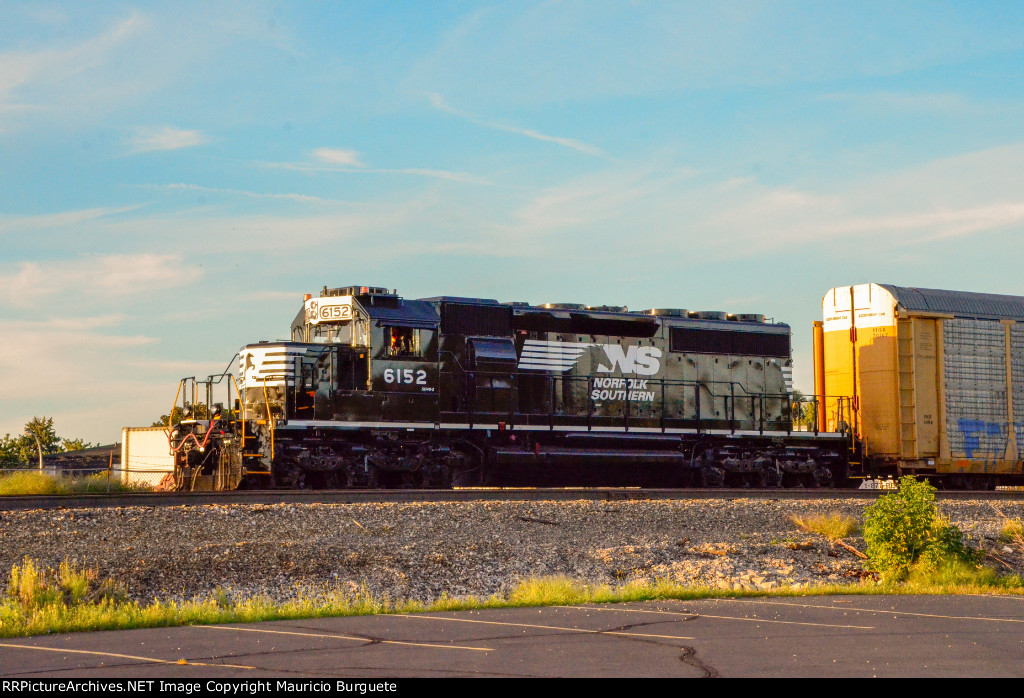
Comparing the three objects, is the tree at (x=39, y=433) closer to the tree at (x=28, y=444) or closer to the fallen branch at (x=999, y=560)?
the tree at (x=28, y=444)

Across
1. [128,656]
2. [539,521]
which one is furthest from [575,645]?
[539,521]

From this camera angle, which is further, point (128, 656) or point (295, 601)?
point (295, 601)

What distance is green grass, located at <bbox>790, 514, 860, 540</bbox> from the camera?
1545 cm

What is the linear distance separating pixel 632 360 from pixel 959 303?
7455 millimetres

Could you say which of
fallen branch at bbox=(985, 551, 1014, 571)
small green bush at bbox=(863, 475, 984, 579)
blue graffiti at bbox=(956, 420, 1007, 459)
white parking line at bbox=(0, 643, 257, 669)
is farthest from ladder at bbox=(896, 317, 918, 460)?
white parking line at bbox=(0, 643, 257, 669)

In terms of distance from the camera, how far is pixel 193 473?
65.0ft

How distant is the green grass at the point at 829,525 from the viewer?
608 inches

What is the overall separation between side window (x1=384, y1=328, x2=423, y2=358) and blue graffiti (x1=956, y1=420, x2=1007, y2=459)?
11742 millimetres

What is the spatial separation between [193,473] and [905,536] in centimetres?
1248

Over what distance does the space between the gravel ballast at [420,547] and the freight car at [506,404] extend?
4.16m

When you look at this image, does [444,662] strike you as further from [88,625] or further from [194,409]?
[194,409]

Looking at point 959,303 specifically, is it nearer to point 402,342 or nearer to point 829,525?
point 829,525

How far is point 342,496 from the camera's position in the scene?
16.8 meters

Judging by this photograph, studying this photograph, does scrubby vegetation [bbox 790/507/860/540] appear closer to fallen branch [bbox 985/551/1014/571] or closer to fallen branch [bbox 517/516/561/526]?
fallen branch [bbox 985/551/1014/571]
